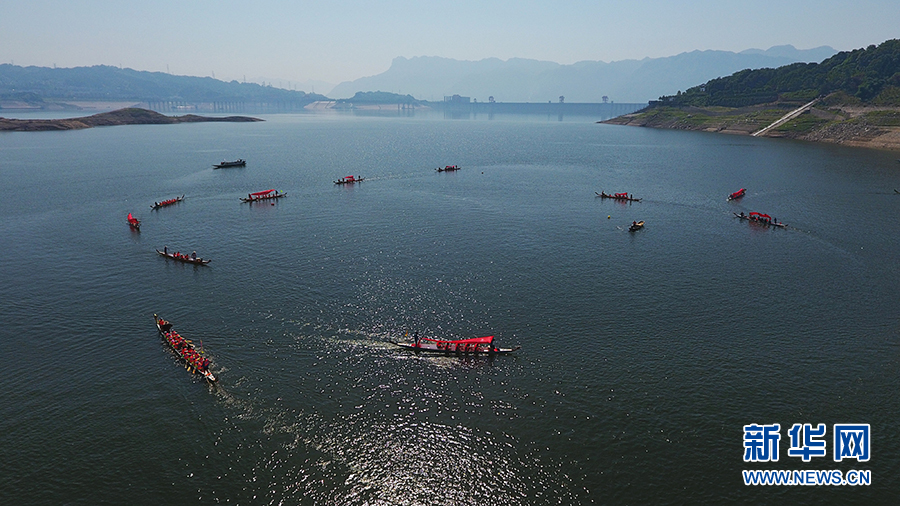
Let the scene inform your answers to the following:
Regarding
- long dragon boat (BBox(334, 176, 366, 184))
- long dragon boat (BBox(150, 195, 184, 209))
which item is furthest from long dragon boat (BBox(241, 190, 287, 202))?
long dragon boat (BBox(334, 176, 366, 184))

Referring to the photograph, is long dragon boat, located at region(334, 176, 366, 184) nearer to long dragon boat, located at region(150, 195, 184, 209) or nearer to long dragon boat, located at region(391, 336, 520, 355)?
long dragon boat, located at region(150, 195, 184, 209)

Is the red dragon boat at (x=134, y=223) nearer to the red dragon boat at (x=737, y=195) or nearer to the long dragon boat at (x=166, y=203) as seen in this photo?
the long dragon boat at (x=166, y=203)

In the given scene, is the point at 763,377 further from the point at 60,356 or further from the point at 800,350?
the point at 60,356

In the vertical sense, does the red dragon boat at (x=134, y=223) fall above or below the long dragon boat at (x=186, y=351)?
above

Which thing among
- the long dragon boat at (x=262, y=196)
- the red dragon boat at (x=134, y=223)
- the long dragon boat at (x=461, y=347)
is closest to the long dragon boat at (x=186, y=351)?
the long dragon boat at (x=461, y=347)

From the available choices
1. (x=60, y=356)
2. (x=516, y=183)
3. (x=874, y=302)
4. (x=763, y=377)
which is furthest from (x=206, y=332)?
(x=516, y=183)

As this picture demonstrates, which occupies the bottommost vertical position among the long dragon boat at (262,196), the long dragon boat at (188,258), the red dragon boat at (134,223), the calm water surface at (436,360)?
the calm water surface at (436,360)
